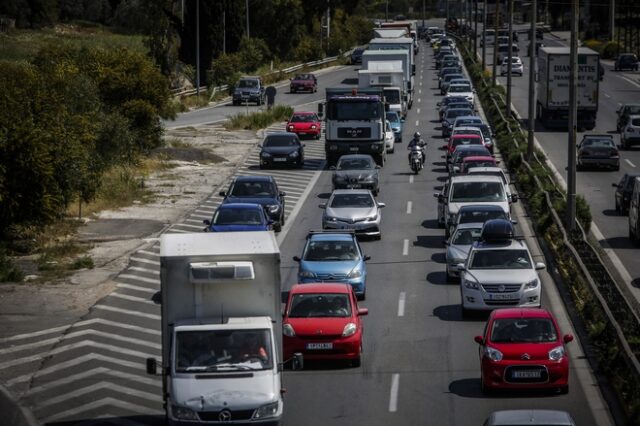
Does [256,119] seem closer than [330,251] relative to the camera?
No

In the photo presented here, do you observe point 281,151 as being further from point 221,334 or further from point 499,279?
point 221,334

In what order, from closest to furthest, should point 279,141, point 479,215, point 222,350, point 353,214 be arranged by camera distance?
point 222,350, point 479,215, point 353,214, point 279,141

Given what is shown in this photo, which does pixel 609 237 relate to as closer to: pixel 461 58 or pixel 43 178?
pixel 43 178

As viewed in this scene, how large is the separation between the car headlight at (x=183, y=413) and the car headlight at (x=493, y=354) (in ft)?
19.5

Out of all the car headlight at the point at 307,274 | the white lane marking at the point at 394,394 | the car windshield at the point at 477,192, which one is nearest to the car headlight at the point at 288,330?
the white lane marking at the point at 394,394

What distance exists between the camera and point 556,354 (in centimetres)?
2148

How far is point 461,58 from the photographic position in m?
131

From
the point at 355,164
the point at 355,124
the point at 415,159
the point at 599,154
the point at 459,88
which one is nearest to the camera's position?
the point at 355,164

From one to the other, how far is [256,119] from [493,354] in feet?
Answer: 177

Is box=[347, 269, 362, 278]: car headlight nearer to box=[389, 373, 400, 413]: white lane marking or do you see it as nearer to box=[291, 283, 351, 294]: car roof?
box=[291, 283, 351, 294]: car roof

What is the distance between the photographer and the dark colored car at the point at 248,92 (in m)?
89.1

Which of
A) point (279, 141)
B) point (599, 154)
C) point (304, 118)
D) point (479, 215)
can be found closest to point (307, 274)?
point (479, 215)

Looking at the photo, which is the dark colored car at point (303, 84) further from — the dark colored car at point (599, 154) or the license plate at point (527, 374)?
the license plate at point (527, 374)

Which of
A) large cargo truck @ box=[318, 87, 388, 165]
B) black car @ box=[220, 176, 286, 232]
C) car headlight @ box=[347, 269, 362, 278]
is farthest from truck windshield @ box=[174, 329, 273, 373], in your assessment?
large cargo truck @ box=[318, 87, 388, 165]
